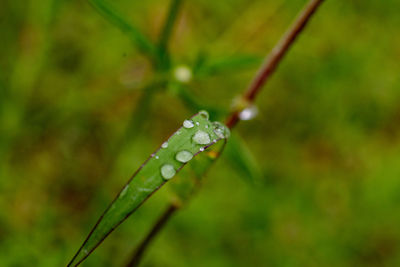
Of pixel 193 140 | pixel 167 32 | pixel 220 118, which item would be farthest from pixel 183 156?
pixel 220 118

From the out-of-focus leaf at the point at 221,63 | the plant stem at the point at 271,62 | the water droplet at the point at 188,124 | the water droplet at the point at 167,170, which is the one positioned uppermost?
the out-of-focus leaf at the point at 221,63

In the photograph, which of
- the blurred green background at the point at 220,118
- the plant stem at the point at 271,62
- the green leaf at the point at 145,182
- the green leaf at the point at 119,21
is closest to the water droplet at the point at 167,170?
the green leaf at the point at 145,182

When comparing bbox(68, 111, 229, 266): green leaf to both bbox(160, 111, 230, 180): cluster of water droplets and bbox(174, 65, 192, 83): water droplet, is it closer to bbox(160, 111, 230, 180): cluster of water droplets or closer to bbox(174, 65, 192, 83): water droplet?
bbox(160, 111, 230, 180): cluster of water droplets

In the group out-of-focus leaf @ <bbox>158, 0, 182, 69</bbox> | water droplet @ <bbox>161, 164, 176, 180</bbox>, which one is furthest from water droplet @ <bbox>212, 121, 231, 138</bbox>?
out-of-focus leaf @ <bbox>158, 0, 182, 69</bbox>

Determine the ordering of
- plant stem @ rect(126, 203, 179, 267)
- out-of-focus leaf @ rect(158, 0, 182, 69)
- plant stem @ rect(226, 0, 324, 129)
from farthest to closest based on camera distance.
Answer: out-of-focus leaf @ rect(158, 0, 182, 69) → plant stem @ rect(126, 203, 179, 267) → plant stem @ rect(226, 0, 324, 129)

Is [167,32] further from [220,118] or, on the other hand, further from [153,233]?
[153,233]

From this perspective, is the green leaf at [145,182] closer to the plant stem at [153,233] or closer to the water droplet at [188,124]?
the water droplet at [188,124]
